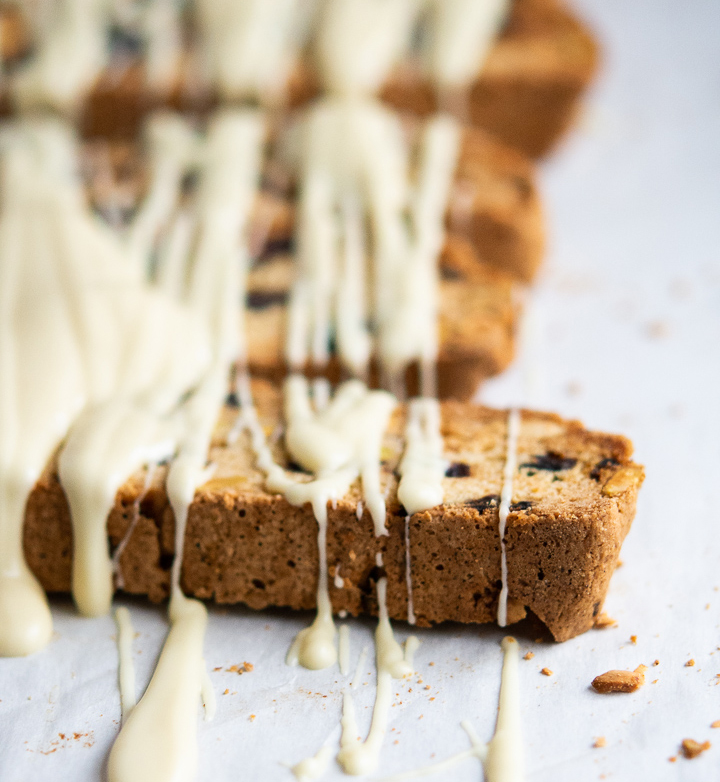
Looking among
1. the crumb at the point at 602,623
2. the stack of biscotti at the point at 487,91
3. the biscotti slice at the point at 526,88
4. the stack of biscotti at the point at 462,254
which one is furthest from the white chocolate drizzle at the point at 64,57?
the crumb at the point at 602,623

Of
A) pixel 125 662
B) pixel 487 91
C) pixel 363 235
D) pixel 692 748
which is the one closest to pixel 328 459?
pixel 125 662

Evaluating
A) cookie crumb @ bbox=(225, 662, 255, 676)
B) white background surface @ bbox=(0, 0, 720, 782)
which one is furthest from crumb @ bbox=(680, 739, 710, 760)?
cookie crumb @ bbox=(225, 662, 255, 676)

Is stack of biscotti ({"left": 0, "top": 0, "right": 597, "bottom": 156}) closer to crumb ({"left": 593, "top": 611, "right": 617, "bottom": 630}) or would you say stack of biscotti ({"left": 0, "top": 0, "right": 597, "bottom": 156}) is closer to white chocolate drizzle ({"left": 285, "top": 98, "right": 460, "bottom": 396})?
Answer: white chocolate drizzle ({"left": 285, "top": 98, "right": 460, "bottom": 396})

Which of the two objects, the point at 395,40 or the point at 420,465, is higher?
the point at 395,40

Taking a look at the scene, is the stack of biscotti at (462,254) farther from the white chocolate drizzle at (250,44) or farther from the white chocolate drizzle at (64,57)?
the white chocolate drizzle at (250,44)

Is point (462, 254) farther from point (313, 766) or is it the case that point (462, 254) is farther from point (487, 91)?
point (313, 766)

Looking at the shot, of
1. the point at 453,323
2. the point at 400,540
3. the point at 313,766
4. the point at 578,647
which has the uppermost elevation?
the point at 453,323

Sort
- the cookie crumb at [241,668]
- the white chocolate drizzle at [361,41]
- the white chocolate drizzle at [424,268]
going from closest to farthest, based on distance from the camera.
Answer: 1. the cookie crumb at [241,668]
2. the white chocolate drizzle at [424,268]
3. the white chocolate drizzle at [361,41]
